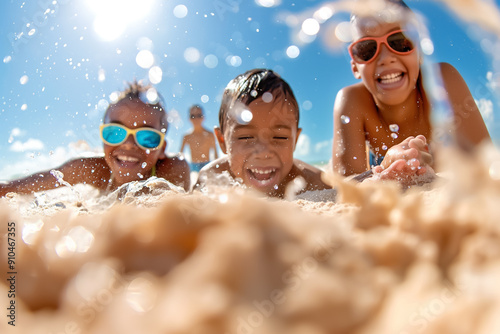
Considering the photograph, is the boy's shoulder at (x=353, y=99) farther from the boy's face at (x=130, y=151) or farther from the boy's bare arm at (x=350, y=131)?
the boy's face at (x=130, y=151)

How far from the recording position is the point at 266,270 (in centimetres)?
40

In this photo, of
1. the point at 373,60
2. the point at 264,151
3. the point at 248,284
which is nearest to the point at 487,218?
the point at 248,284

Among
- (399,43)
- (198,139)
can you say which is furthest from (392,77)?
(198,139)

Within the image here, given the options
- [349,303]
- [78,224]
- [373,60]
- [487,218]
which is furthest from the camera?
[373,60]

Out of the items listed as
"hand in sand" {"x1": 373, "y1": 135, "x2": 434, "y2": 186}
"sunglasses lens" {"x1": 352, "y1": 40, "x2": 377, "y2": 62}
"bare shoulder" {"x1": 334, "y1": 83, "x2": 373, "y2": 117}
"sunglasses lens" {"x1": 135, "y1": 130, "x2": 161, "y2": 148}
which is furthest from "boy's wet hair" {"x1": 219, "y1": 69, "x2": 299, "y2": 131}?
"hand in sand" {"x1": 373, "y1": 135, "x2": 434, "y2": 186}

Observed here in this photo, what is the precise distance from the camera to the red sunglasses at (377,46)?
8.83ft

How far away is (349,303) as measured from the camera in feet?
1.21

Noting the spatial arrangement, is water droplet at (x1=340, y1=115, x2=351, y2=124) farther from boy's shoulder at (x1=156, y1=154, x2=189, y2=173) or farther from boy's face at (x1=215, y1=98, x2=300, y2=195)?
boy's shoulder at (x1=156, y1=154, x2=189, y2=173)

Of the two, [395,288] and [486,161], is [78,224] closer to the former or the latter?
[395,288]

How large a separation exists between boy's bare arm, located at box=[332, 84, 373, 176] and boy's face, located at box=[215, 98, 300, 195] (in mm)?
401

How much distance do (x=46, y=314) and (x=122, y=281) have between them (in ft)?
0.35

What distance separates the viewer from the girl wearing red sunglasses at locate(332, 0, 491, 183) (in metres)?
2.66

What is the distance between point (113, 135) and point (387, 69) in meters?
2.67

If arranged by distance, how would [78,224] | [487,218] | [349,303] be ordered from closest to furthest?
1. [349,303]
2. [487,218]
3. [78,224]
